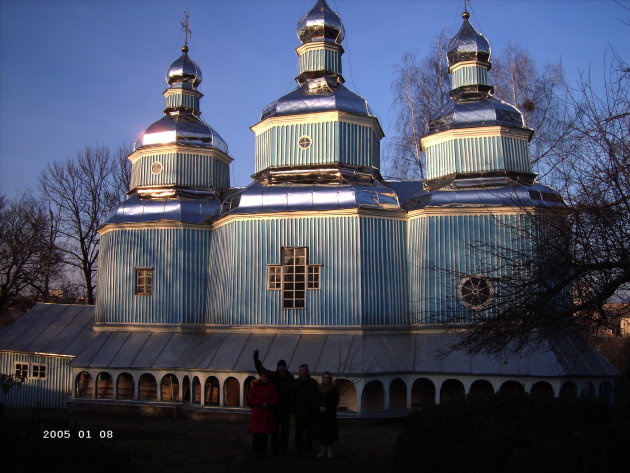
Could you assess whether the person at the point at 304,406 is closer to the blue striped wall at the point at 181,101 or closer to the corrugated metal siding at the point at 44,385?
the corrugated metal siding at the point at 44,385

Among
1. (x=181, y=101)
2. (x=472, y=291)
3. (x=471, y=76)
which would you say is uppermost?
(x=181, y=101)

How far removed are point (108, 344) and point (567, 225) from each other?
1446 centimetres

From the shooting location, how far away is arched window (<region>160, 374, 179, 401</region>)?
1814 cm

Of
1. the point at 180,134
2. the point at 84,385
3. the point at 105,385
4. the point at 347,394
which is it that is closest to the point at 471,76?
the point at 180,134

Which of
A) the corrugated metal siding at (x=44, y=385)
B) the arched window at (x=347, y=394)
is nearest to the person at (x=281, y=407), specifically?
the arched window at (x=347, y=394)

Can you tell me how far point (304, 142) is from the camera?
19.0 meters

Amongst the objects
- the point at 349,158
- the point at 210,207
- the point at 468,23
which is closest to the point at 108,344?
the point at 210,207

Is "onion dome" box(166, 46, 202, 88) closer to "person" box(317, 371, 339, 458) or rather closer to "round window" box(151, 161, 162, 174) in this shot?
"round window" box(151, 161, 162, 174)

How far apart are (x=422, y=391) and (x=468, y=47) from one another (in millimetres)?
10789

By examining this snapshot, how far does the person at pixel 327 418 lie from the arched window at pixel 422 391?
6.70m

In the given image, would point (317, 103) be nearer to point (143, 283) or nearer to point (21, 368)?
point (143, 283)

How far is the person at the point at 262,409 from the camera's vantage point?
10.2 meters

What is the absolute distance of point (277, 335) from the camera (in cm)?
1694

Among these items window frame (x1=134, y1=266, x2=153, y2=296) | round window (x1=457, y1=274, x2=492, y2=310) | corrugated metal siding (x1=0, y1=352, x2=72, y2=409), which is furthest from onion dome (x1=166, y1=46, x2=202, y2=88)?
round window (x1=457, y1=274, x2=492, y2=310)
